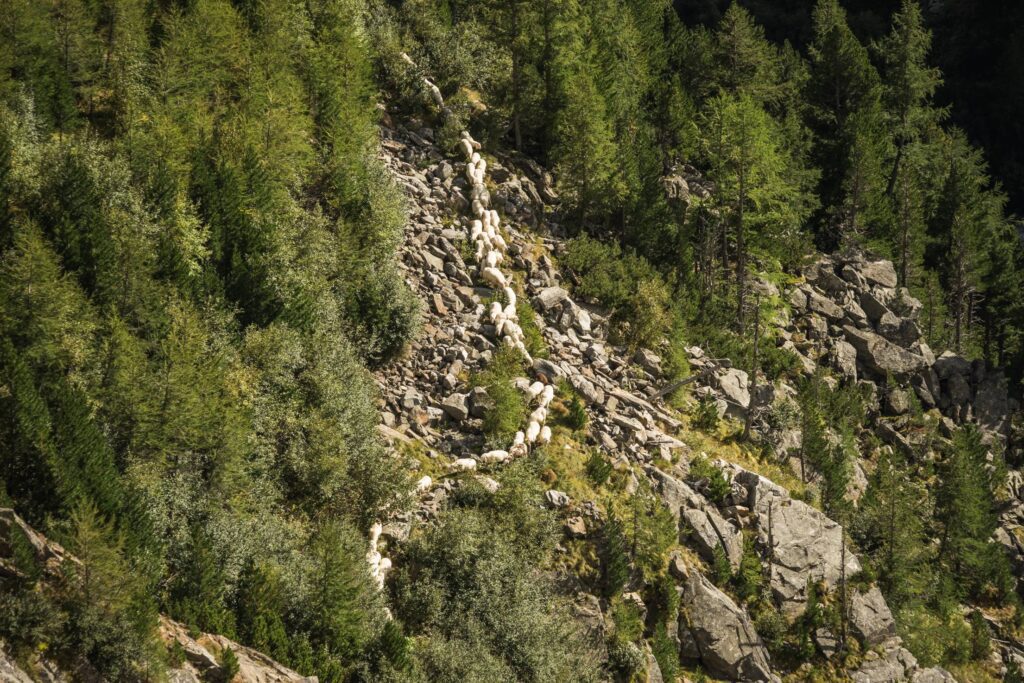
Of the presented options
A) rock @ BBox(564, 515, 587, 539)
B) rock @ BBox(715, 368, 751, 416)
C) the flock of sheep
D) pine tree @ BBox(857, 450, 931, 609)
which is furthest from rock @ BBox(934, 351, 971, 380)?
rock @ BBox(564, 515, 587, 539)

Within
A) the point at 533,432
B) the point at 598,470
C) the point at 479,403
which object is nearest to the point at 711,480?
the point at 598,470

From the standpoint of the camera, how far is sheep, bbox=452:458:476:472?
32.8 meters

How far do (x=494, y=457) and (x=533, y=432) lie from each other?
207 centimetres

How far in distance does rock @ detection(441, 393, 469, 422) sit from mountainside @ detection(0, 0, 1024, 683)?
10 cm

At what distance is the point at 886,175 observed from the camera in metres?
66.9

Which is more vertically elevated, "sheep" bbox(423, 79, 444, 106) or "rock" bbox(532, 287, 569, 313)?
"sheep" bbox(423, 79, 444, 106)

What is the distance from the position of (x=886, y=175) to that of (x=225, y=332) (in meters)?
49.4

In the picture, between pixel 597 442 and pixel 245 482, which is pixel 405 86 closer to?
pixel 597 442

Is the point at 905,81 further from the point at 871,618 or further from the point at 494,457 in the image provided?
the point at 494,457

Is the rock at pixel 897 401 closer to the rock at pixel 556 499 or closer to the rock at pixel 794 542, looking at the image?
the rock at pixel 794 542

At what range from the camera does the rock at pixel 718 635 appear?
110ft

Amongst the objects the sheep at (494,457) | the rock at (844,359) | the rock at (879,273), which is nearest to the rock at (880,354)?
the rock at (844,359)

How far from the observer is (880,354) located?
54.3m

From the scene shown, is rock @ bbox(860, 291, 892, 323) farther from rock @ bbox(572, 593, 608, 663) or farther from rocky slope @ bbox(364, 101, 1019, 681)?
rock @ bbox(572, 593, 608, 663)
